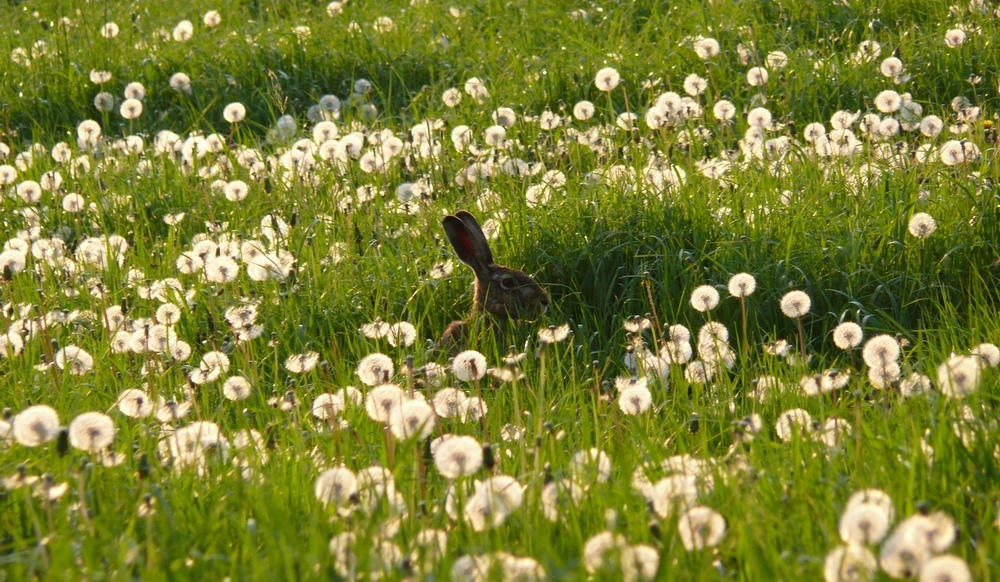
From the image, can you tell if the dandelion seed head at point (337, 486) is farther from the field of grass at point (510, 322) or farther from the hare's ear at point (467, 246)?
the hare's ear at point (467, 246)

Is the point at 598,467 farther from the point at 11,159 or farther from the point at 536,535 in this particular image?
the point at 11,159

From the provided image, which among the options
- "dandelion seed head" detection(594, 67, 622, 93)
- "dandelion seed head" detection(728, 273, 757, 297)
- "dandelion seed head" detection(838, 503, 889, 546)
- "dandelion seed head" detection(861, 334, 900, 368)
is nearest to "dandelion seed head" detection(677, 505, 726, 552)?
"dandelion seed head" detection(838, 503, 889, 546)

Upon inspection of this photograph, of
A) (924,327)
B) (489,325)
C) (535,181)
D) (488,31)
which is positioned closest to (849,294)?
(924,327)

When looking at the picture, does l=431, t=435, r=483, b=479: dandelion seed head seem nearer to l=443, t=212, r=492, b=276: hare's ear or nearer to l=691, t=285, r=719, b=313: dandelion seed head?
l=691, t=285, r=719, b=313: dandelion seed head

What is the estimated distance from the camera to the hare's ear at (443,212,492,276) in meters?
4.64

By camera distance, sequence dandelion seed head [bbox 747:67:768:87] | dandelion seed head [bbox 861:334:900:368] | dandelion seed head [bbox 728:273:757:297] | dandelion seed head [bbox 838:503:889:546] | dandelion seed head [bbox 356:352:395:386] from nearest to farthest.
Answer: dandelion seed head [bbox 838:503:889:546], dandelion seed head [bbox 861:334:900:368], dandelion seed head [bbox 356:352:395:386], dandelion seed head [bbox 728:273:757:297], dandelion seed head [bbox 747:67:768:87]

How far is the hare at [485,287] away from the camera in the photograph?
175 inches

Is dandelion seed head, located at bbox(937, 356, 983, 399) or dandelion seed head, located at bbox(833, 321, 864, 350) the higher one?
dandelion seed head, located at bbox(937, 356, 983, 399)

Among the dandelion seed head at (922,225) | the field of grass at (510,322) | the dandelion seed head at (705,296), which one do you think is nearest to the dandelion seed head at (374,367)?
the field of grass at (510,322)

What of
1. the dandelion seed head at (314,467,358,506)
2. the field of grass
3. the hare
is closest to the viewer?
the field of grass

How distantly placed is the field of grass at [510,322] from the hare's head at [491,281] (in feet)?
0.31

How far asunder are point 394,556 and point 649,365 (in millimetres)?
1596

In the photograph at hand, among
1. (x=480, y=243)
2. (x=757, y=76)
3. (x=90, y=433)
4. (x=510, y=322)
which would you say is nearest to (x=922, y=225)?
(x=510, y=322)

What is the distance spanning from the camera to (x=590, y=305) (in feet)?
15.3
